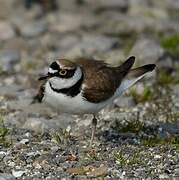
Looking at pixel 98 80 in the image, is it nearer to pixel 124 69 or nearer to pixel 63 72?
pixel 63 72

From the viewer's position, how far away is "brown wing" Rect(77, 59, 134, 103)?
267 inches

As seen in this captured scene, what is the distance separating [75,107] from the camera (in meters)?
6.68

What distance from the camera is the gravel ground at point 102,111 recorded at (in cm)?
643

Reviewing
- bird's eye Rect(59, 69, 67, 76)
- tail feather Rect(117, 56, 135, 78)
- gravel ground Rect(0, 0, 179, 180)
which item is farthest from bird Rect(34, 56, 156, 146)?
gravel ground Rect(0, 0, 179, 180)

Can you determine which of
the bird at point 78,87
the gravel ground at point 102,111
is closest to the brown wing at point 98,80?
the bird at point 78,87

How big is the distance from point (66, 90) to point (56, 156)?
0.64 metres

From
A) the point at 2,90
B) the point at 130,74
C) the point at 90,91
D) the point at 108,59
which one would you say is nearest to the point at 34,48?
the point at 108,59

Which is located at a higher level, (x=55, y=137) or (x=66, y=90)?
(x=66, y=90)

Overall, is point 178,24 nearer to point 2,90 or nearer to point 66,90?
point 2,90

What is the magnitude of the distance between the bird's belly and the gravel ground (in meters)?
0.41

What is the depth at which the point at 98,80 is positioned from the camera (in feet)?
22.9

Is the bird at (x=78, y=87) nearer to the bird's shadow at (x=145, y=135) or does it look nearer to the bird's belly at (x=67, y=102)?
the bird's belly at (x=67, y=102)

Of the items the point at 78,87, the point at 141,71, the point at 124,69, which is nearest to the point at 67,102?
the point at 78,87

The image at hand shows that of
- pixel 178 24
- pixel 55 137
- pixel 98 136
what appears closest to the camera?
pixel 55 137
